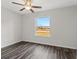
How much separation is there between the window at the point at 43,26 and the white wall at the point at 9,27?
1.59 m

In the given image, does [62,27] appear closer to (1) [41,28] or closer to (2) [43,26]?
(2) [43,26]

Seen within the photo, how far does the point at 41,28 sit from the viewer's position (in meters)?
5.30

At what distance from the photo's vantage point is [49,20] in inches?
189

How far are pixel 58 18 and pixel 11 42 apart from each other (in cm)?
360

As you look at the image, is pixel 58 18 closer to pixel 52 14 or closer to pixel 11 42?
pixel 52 14

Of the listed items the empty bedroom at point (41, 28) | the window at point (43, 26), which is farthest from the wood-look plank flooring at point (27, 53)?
the window at point (43, 26)

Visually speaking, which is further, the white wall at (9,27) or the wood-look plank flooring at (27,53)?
the white wall at (9,27)

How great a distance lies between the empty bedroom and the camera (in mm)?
3613

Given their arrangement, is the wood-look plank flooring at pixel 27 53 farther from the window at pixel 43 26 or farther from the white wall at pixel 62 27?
the window at pixel 43 26

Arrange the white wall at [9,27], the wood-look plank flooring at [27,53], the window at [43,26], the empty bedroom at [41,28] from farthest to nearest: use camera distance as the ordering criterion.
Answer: the window at [43,26]
the white wall at [9,27]
the empty bedroom at [41,28]
the wood-look plank flooring at [27,53]

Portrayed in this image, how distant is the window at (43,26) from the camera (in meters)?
4.95

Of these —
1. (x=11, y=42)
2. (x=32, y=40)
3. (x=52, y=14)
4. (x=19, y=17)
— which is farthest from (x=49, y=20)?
(x=11, y=42)

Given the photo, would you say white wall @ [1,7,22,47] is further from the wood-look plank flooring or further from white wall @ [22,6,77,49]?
white wall @ [22,6,77,49]

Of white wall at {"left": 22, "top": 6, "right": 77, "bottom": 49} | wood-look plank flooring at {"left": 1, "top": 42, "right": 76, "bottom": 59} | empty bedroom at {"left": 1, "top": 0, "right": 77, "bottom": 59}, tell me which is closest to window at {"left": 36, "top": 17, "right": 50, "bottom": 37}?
empty bedroom at {"left": 1, "top": 0, "right": 77, "bottom": 59}
